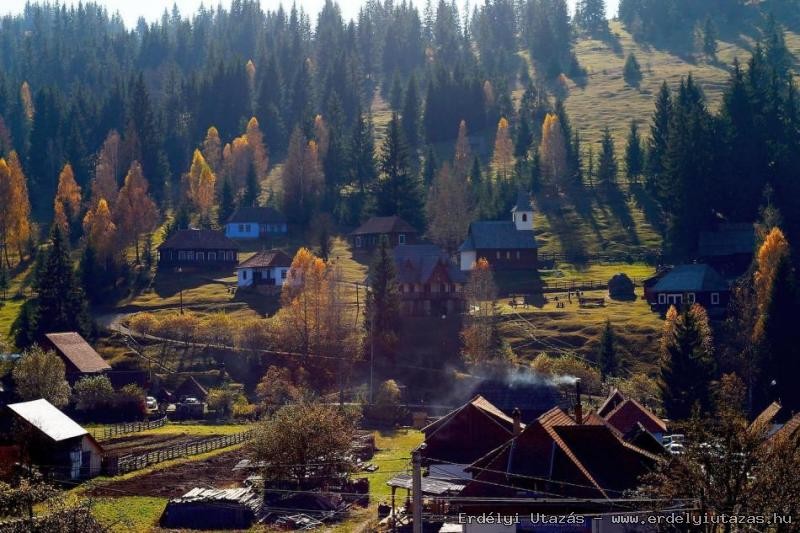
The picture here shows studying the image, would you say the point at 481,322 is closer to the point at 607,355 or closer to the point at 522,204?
the point at 607,355

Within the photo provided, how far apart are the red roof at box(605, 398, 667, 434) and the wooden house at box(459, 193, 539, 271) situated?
5221 centimetres

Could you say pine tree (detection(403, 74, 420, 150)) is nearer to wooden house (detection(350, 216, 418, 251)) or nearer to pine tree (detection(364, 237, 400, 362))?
wooden house (detection(350, 216, 418, 251))

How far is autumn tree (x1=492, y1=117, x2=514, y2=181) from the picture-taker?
153 meters

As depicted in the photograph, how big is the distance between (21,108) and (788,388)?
142100mm

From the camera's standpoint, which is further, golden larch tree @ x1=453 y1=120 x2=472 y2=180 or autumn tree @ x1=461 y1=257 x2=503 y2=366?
golden larch tree @ x1=453 y1=120 x2=472 y2=180

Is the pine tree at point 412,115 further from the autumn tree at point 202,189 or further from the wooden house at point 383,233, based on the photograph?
the wooden house at point 383,233

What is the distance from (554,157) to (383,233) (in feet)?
107

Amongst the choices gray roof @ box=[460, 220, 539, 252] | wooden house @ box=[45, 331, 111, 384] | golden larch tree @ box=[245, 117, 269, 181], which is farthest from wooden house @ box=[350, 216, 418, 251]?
wooden house @ box=[45, 331, 111, 384]

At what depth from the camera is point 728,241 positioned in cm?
10125

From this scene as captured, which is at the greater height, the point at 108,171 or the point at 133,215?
the point at 108,171

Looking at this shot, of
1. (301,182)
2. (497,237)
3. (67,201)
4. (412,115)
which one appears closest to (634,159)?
(497,237)

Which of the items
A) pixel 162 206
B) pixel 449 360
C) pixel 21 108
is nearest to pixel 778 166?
pixel 449 360

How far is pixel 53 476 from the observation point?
172 ft

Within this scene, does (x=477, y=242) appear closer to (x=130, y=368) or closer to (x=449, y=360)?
(x=449, y=360)
